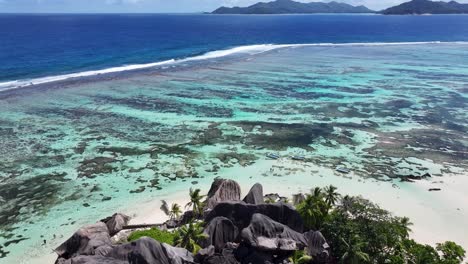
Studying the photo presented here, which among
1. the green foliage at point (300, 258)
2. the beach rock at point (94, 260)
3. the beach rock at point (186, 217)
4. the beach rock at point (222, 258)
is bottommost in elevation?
the beach rock at point (186, 217)

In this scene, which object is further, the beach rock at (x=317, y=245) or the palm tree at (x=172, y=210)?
the palm tree at (x=172, y=210)

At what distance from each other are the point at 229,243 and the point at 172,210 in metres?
6.19

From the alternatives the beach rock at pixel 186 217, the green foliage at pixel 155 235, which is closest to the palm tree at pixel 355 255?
the green foliage at pixel 155 235

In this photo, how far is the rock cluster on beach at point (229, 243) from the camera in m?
18.5

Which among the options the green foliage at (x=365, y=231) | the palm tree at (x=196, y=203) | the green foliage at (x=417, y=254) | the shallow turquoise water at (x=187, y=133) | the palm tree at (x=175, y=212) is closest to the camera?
the green foliage at (x=417, y=254)

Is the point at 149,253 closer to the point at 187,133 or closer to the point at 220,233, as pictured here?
the point at 220,233

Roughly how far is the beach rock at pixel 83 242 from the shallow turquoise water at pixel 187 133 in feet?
8.87

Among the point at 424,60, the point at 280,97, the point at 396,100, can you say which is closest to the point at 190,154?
the point at 280,97

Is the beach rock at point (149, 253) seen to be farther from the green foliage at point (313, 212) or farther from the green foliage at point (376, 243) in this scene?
the green foliage at point (376, 243)

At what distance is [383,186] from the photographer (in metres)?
31.8

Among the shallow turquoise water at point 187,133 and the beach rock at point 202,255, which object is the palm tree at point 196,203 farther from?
the shallow turquoise water at point 187,133

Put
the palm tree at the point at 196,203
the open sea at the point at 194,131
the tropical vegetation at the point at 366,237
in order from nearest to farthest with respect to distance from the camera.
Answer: the tropical vegetation at the point at 366,237 → the palm tree at the point at 196,203 → the open sea at the point at 194,131

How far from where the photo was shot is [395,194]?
30531mm

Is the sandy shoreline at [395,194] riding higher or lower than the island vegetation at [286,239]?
lower
